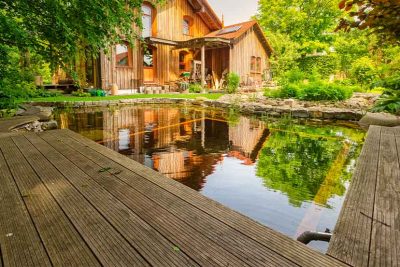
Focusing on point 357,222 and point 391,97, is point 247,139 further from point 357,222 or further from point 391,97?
point 391,97

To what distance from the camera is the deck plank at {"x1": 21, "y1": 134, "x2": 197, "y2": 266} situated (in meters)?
1.66

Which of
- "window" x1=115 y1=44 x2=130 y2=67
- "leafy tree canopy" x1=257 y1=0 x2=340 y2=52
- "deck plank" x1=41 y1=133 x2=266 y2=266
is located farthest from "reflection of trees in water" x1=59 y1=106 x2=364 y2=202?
"leafy tree canopy" x1=257 y1=0 x2=340 y2=52

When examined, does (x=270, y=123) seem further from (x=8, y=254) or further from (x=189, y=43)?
(x=189, y=43)

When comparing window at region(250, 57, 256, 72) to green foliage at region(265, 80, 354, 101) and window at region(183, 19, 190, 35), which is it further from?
green foliage at region(265, 80, 354, 101)

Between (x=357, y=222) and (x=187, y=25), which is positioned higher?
(x=187, y=25)

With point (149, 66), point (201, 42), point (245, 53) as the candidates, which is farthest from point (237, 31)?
point (149, 66)

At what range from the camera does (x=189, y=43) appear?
1933 cm

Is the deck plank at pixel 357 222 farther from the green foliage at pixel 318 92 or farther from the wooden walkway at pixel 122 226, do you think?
the green foliage at pixel 318 92

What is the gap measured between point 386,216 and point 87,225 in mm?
2157

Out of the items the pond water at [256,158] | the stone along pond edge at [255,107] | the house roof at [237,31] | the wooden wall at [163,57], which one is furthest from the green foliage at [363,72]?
the wooden wall at [163,57]

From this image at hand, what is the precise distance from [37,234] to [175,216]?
36.1 inches

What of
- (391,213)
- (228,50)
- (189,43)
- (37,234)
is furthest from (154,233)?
(228,50)

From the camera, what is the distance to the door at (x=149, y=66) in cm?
2002

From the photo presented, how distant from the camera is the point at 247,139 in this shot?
23.0ft
